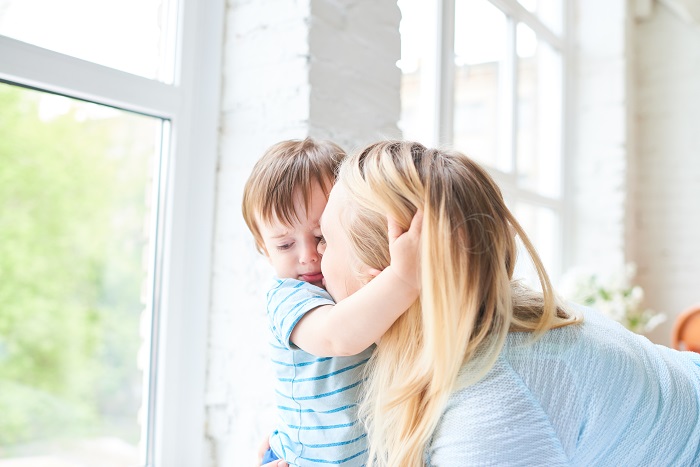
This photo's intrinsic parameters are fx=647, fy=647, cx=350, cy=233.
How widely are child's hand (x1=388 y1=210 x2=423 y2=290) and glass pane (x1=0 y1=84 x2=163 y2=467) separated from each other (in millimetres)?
893

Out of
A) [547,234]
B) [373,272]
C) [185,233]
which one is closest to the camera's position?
[373,272]

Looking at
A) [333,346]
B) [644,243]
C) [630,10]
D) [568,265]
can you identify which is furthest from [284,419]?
[630,10]

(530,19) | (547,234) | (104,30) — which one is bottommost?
(547,234)

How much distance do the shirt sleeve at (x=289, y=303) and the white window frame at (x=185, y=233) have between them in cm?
47

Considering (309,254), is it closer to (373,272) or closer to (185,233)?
(373,272)

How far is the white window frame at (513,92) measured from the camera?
2.38 m

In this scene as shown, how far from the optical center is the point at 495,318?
94 centimetres

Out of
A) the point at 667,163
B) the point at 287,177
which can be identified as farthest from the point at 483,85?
the point at 287,177

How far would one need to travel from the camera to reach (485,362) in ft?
2.88

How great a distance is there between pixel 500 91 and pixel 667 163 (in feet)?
4.53

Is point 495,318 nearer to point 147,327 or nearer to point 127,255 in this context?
point 147,327

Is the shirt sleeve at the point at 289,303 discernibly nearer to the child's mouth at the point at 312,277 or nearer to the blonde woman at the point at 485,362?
the child's mouth at the point at 312,277

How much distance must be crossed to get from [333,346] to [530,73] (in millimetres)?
3042

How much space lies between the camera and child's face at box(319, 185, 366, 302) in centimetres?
104
